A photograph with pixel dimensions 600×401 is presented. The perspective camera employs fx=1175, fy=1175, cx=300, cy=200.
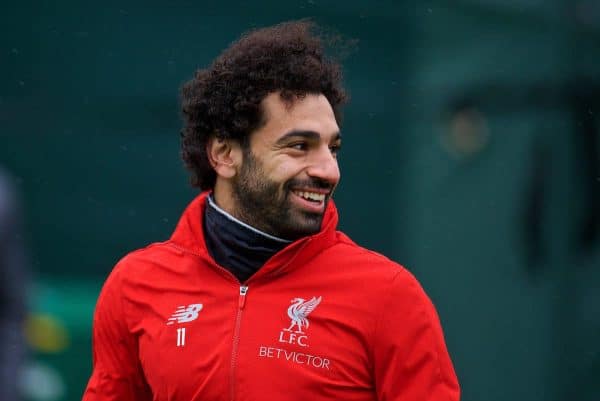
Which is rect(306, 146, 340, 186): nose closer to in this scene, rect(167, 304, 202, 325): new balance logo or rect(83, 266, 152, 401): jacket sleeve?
rect(167, 304, 202, 325): new balance logo

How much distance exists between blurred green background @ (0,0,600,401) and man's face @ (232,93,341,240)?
8.58ft

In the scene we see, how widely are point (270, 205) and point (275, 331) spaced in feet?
1.24

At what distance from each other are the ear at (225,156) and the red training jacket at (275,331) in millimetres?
214

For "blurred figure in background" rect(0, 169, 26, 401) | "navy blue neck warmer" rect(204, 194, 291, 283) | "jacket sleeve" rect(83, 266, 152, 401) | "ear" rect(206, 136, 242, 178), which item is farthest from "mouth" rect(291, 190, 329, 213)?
"blurred figure in background" rect(0, 169, 26, 401)

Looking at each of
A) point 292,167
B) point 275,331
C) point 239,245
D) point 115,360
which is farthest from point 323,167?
point 115,360

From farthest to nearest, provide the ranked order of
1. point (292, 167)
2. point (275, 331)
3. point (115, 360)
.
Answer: point (115, 360) < point (292, 167) < point (275, 331)

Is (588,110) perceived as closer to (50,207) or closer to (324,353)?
(50,207)

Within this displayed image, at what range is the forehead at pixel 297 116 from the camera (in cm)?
335

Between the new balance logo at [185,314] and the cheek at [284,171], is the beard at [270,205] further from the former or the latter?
the new balance logo at [185,314]

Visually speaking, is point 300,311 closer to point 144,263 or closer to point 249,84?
Result: point 144,263

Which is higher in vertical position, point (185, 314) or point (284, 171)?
point (284, 171)

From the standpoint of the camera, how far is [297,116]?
338 cm

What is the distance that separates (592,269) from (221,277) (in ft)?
9.86

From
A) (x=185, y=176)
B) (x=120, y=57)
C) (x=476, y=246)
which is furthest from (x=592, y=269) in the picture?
(x=120, y=57)
